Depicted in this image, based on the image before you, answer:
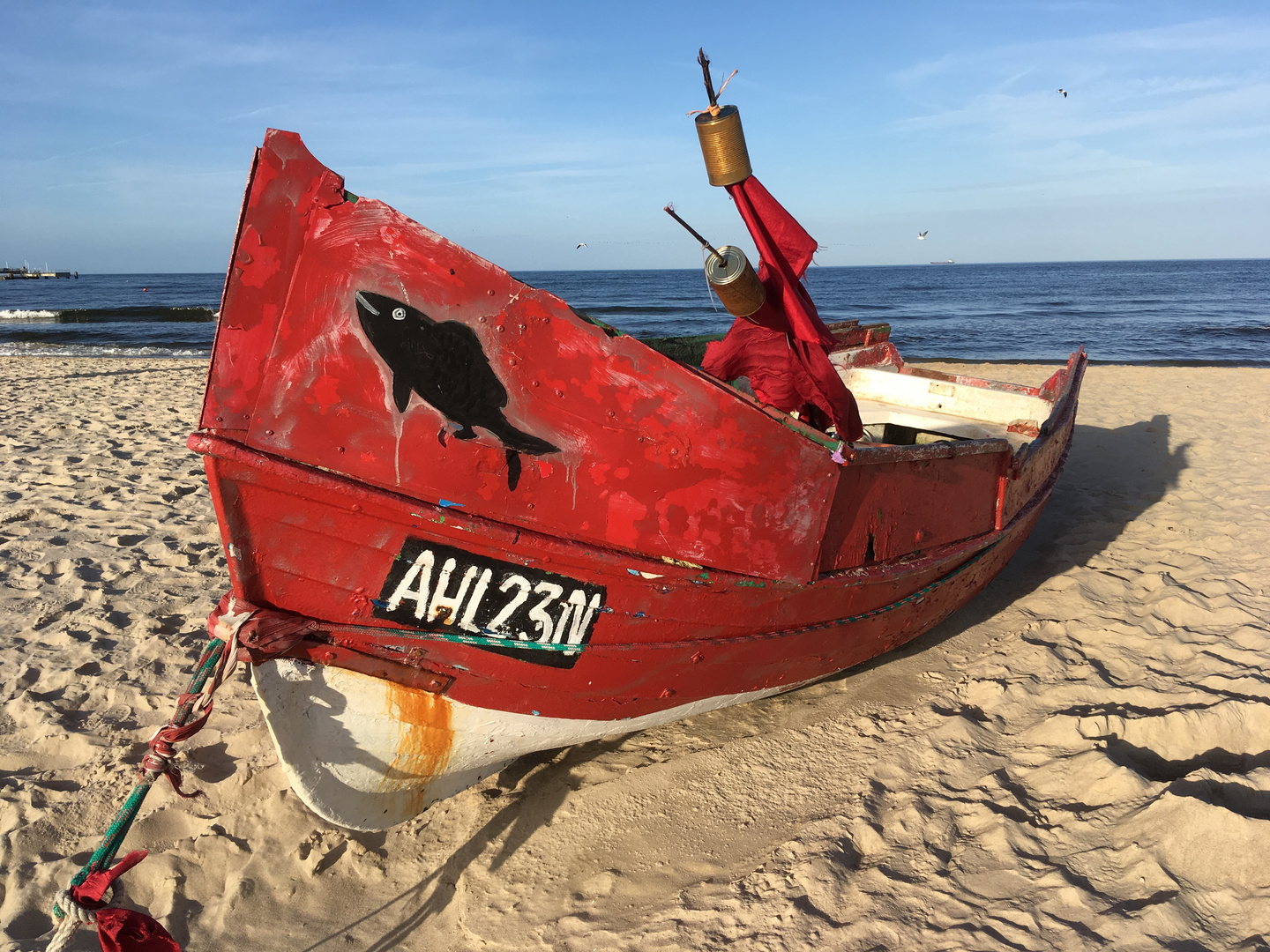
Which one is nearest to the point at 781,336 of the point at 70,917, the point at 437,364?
the point at 437,364

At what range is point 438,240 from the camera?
2.20 metres

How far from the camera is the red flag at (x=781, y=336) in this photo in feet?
9.55

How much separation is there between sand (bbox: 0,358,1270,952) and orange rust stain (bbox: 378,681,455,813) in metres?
0.42

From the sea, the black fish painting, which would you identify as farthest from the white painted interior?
the black fish painting

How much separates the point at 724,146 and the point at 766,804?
2612 mm

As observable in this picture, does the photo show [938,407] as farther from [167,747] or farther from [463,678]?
[167,747]

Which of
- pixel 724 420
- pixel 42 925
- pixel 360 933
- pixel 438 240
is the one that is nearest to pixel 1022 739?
pixel 724 420

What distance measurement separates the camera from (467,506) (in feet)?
7.77

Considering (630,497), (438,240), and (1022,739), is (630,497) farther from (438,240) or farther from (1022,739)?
(1022,739)

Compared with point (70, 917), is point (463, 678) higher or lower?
higher

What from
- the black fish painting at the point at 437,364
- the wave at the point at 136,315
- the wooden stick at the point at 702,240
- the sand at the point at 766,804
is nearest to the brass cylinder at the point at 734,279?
the wooden stick at the point at 702,240

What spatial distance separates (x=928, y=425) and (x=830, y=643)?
126 inches

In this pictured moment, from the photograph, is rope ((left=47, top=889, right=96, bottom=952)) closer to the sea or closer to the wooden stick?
the wooden stick

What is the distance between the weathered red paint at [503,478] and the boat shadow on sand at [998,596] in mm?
564
